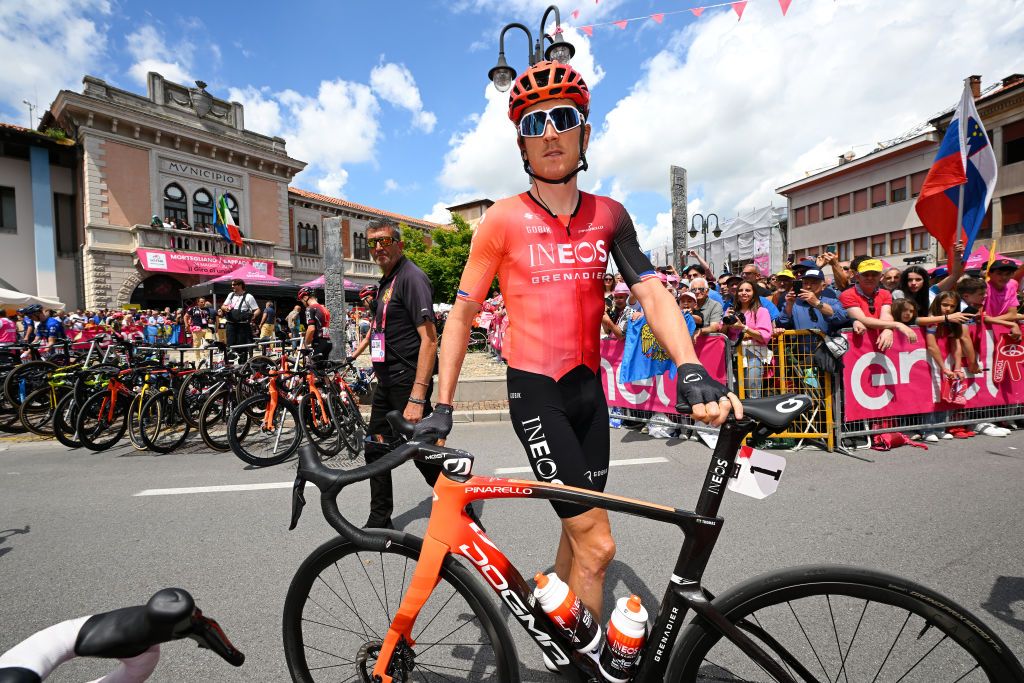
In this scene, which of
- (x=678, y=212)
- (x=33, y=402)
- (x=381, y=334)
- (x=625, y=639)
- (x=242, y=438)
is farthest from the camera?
(x=678, y=212)

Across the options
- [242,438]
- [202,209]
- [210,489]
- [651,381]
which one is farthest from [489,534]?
[202,209]

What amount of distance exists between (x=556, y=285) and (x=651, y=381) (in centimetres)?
500

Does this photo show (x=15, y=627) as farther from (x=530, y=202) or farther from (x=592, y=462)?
(x=530, y=202)

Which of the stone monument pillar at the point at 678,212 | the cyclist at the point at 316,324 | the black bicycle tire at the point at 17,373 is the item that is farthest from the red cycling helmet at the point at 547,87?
the black bicycle tire at the point at 17,373

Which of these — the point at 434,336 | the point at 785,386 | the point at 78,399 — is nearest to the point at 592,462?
the point at 434,336

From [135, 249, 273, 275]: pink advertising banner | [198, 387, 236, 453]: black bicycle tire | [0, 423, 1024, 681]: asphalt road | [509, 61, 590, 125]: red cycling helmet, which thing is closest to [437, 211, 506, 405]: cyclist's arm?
[509, 61, 590, 125]: red cycling helmet

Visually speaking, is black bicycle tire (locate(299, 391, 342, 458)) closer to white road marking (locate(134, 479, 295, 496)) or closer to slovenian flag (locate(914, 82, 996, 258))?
white road marking (locate(134, 479, 295, 496))

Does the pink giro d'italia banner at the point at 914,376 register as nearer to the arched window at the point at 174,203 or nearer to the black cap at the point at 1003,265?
the black cap at the point at 1003,265

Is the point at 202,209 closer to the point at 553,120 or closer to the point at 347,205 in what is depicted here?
the point at 347,205

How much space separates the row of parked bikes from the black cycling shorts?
13.0 ft

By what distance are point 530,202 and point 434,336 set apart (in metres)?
1.40

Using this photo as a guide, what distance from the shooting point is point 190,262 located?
87.2 ft

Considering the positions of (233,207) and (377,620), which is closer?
(377,620)

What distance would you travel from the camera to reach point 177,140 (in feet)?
88.8
